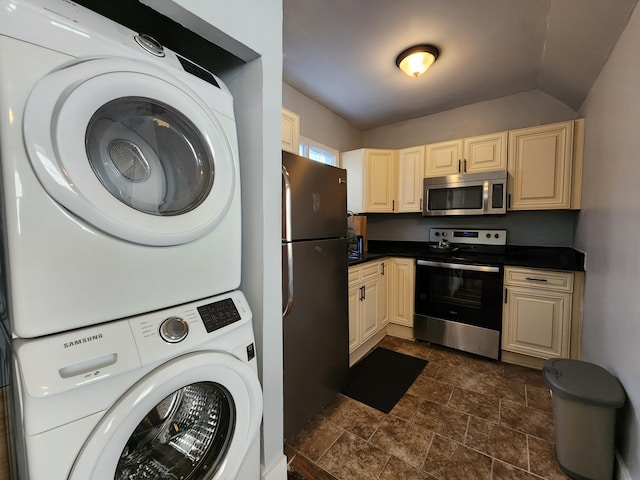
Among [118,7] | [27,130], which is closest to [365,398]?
[27,130]

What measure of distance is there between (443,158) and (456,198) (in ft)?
1.53

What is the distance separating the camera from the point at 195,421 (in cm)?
93

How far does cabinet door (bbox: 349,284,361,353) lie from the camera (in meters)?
2.20

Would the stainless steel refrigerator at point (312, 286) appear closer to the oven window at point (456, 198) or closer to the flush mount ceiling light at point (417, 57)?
the flush mount ceiling light at point (417, 57)

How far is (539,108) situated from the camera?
8.70 feet

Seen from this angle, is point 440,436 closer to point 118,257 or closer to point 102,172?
point 118,257

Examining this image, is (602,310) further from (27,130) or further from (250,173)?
(27,130)

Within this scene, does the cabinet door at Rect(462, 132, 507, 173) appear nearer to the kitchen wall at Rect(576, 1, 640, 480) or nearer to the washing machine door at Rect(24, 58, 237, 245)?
the kitchen wall at Rect(576, 1, 640, 480)

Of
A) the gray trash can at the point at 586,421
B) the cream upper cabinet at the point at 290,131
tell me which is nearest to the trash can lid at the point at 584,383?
the gray trash can at the point at 586,421

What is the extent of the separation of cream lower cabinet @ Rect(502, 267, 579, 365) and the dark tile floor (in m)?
0.27

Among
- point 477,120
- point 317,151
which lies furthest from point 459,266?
point 317,151

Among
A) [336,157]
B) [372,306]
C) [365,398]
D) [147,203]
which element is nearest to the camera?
[147,203]

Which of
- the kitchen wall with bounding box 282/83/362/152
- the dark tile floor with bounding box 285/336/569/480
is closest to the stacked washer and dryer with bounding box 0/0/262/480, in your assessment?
the dark tile floor with bounding box 285/336/569/480

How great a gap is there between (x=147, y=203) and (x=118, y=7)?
93cm
